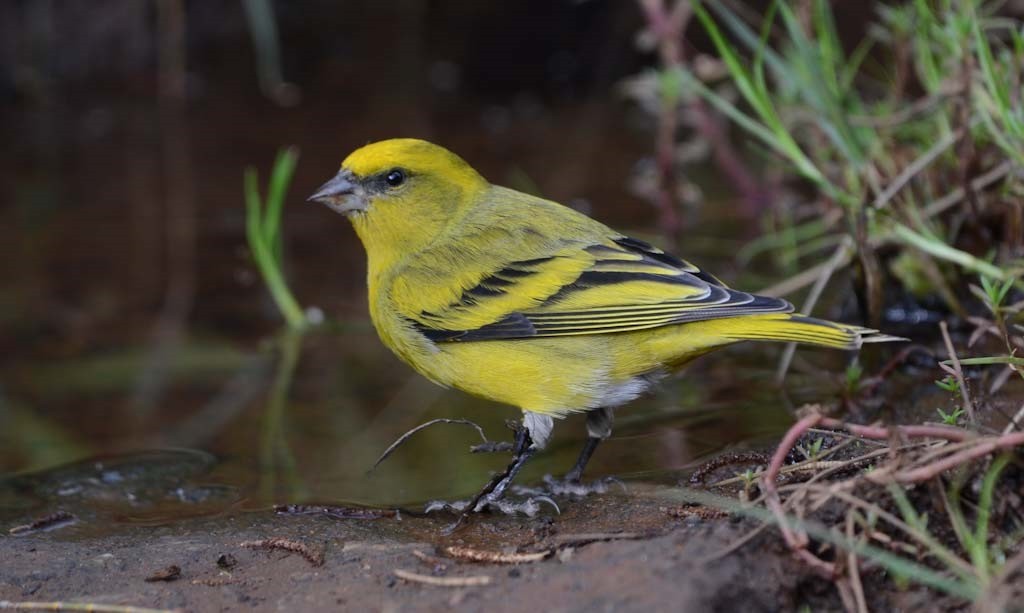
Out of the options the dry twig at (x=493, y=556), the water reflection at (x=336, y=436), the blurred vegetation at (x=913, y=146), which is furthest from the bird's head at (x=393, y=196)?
the dry twig at (x=493, y=556)

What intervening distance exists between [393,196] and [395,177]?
74 millimetres

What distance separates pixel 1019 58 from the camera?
4.45m

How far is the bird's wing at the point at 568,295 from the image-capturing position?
3783 mm

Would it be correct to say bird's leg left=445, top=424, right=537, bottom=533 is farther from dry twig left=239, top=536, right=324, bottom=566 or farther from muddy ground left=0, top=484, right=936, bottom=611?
dry twig left=239, top=536, right=324, bottom=566

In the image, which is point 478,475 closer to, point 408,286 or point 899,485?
point 408,286

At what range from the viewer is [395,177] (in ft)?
14.7

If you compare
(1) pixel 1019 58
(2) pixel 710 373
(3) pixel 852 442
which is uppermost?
(1) pixel 1019 58

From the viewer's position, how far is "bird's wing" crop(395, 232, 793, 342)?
12.4 feet

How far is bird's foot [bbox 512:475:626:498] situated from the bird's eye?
1190 millimetres

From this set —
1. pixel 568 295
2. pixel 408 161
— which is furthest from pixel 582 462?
pixel 408 161

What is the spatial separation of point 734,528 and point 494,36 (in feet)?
29.4

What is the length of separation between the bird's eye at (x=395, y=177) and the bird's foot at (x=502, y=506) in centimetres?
122

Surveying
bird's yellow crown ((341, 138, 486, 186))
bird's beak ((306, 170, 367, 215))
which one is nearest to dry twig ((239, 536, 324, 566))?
bird's beak ((306, 170, 367, 215))

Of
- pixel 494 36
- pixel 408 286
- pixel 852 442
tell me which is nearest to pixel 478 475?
pixel 408 286
